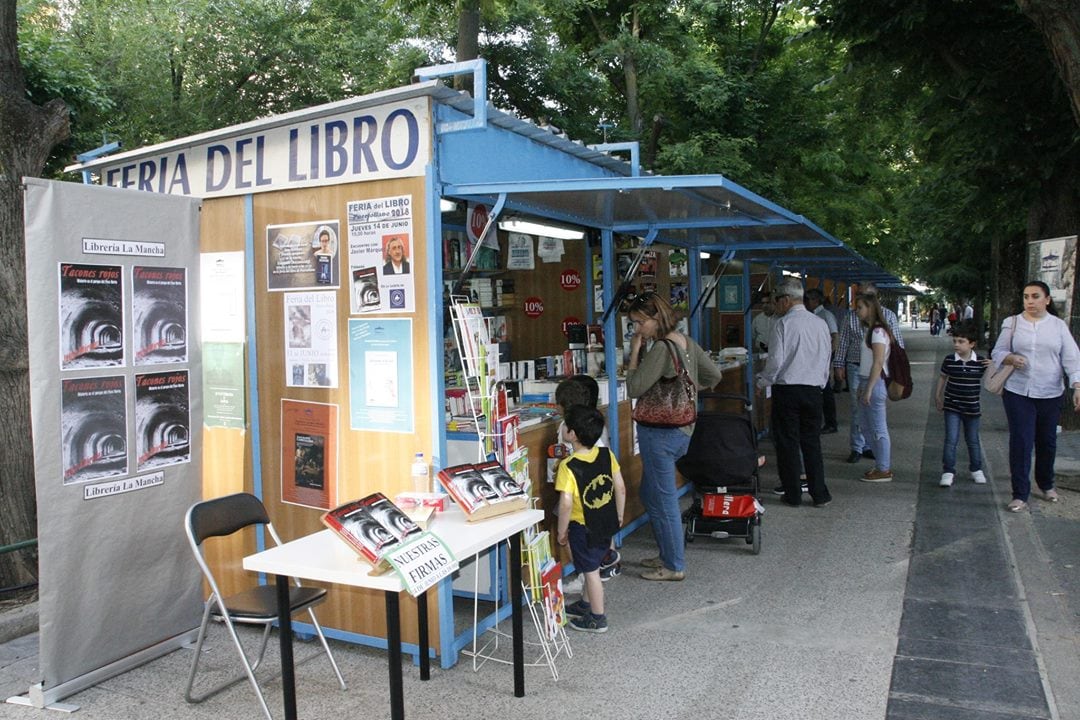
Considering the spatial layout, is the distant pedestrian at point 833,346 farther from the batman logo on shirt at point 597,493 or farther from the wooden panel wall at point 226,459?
the wooden panel wall at point 226,459

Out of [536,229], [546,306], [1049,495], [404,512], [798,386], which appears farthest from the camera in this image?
[546,306]

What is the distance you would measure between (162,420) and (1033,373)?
19.6 feet

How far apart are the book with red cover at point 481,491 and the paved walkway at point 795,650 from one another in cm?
85

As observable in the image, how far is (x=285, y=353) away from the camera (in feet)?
14.3

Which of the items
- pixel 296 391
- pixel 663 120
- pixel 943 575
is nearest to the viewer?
pixel 296 391

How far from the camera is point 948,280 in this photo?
1121 inches

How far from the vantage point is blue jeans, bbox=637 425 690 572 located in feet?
16.3

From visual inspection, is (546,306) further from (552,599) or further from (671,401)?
(552,599)

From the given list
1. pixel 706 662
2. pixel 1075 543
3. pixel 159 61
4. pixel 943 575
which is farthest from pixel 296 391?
pixel 159 61

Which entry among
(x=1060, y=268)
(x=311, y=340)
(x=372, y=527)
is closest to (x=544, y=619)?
(x=372, y=527)

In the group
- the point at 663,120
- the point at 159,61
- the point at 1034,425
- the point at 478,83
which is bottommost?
the point at 1034,425

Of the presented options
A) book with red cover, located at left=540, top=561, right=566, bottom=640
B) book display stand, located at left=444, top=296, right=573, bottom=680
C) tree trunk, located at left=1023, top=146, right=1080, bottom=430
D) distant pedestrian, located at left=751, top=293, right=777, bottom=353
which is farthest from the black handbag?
tree trunk, located at left=1023, top=146, right=1080, bottom=430

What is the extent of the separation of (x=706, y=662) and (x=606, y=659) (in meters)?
0.47

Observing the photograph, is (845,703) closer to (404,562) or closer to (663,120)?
(404,562)
